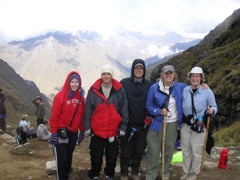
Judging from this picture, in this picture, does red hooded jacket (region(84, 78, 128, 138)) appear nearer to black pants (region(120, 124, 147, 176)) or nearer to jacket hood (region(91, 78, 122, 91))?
jacket hood (region(91, 78, 122, 91))

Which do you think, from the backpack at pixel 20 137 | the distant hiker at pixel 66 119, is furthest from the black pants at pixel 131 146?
the backpack at pixel 20 137

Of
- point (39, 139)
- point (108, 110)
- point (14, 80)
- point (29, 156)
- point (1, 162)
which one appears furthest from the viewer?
point (14, 80)

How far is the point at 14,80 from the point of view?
6063 inches

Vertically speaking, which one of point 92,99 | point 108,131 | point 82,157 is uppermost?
point 92,99

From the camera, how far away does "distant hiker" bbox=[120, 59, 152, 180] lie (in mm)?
7410

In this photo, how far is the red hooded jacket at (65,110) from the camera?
7.19 meters

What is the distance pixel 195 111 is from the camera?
23.5 ft

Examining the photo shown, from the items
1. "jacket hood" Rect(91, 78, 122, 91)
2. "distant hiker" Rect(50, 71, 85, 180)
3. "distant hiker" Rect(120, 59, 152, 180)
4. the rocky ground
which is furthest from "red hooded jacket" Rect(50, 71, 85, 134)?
the rocky ground

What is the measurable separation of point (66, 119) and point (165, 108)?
309 centimetres

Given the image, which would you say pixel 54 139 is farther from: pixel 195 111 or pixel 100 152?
pixel 195 111

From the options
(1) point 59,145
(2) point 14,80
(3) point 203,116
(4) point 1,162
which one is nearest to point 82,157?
(4) point 1,162

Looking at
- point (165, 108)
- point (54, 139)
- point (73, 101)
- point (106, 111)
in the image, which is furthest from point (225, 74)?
point (54, 139)

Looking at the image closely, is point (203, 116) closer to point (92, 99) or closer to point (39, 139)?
point (92, 99)

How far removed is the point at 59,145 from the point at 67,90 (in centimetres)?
173
